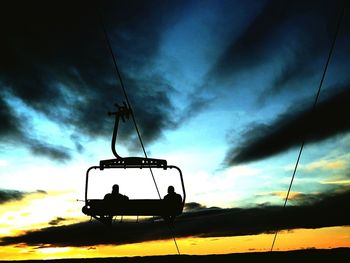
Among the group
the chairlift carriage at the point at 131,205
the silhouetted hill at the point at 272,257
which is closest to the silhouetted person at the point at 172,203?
the chairlift carriage at the point at 131,205

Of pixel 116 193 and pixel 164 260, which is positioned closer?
pixel 116 193

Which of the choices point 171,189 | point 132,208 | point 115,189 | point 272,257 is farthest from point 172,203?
point 272,257

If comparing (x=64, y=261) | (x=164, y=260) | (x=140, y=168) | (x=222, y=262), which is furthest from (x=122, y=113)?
(x=64, y=261)

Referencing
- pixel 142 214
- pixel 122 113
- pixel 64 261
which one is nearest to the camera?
pixel 142 214

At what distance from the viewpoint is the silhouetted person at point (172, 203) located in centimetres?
709

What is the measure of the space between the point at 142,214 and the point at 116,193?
685 millimetres

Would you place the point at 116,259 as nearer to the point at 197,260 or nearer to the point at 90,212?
the point at 197,260

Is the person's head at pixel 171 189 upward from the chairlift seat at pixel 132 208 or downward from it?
upward

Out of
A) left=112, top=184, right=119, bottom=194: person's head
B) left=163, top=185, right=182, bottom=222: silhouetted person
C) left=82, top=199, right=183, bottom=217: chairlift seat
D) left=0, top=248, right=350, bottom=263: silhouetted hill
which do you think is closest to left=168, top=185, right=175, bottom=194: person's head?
left=163, top=185, right=182, bottom=222: silhouetted person

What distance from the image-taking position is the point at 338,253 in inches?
405

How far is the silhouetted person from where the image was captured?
7.09 metres

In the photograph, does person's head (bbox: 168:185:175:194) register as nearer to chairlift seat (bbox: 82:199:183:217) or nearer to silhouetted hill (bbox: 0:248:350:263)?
chairlift seat (bbox: 82:199:183:217)

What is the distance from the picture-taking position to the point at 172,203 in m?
7.11

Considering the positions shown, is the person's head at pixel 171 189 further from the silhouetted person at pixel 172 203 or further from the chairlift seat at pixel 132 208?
the chairlift seat at pixel 132 208
